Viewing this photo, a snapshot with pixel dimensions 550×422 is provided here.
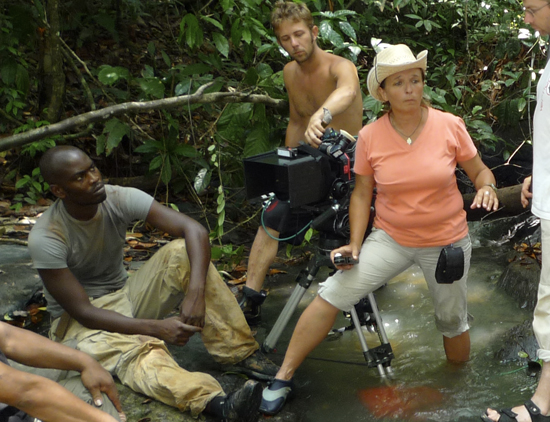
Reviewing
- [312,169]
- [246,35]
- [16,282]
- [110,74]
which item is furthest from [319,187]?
[110,74]

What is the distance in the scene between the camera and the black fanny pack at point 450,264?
114 inches

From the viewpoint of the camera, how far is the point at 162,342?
3.14 metres

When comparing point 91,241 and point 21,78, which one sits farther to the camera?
point 21,78

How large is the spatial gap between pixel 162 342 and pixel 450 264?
1424 millimetres

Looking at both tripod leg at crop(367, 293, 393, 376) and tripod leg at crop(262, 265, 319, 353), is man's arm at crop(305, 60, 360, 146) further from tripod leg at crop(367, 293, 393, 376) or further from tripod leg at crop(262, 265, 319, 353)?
tripod leg at crop(367, 293, 393, 376)

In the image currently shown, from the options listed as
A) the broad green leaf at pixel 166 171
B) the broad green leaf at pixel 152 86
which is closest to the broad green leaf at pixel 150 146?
the broad green leaf at pixel 166 171

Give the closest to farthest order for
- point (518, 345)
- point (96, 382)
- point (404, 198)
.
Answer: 1. point (96, 382)
2. point (404, 198)
3. point (518, 345)

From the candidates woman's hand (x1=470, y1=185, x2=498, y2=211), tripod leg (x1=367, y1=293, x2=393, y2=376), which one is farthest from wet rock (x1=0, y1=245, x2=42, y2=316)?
woman's hand (x1=470, y1=185, x2=498, y2=211)

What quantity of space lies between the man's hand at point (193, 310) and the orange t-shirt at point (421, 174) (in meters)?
1.00

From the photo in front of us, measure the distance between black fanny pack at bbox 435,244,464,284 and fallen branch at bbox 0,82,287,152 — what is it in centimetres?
243

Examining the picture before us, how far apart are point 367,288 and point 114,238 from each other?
1357 millimetres

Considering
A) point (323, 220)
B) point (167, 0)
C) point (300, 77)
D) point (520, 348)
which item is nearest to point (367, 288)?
point (323, 220)

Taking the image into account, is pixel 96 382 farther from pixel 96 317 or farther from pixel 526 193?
pixel 526 193

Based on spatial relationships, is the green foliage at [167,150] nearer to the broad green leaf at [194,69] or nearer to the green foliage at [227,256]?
the broad green leaf at [194,69]
